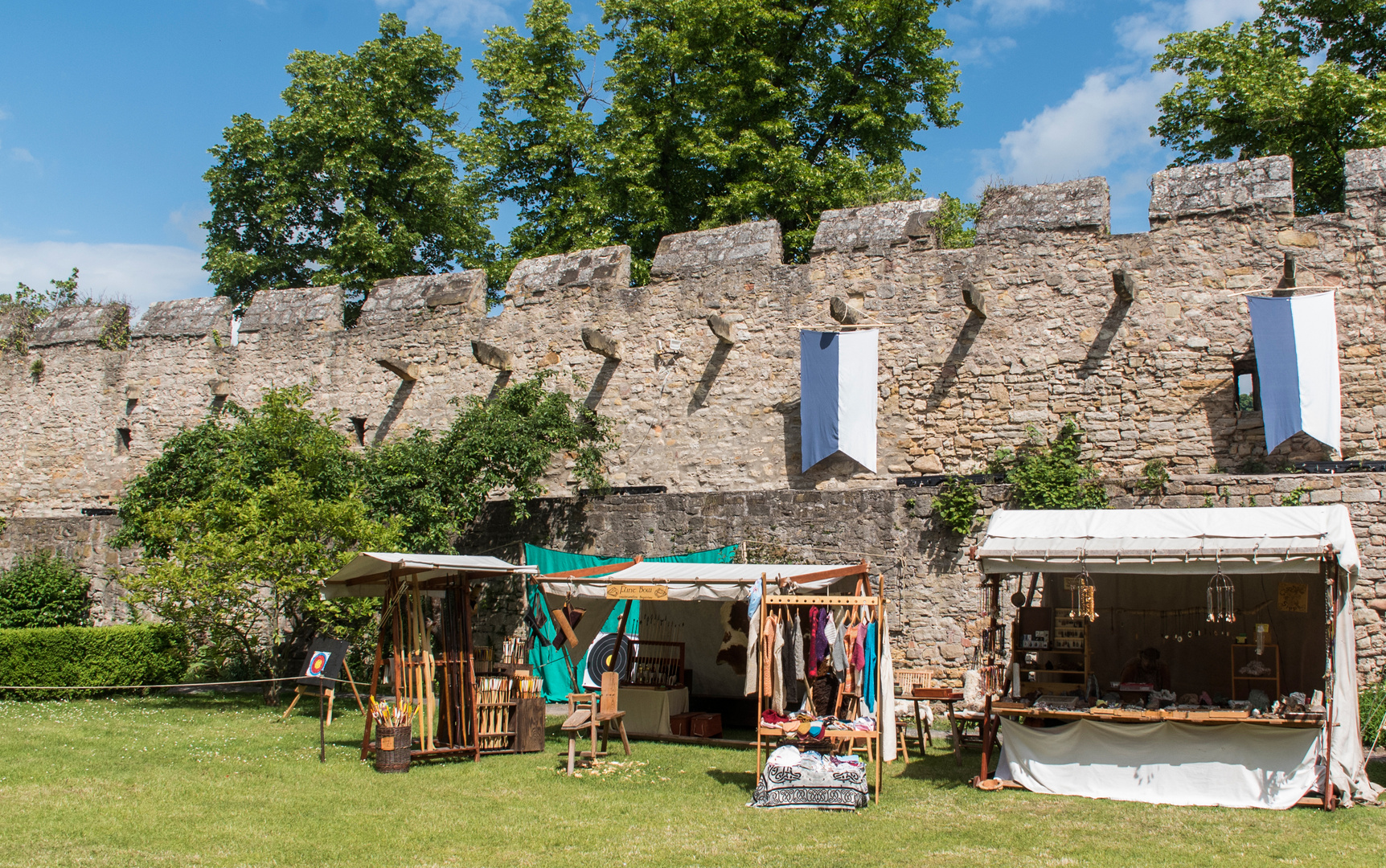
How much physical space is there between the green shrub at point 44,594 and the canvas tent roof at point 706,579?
768 cm

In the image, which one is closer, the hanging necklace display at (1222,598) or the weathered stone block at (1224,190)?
the hanging necklace display at (1222,598)

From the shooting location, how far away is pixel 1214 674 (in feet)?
28.3

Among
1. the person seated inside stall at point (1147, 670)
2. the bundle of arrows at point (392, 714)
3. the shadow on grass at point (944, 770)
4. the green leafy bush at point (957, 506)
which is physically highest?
the green leafy bush at point (957, 506)

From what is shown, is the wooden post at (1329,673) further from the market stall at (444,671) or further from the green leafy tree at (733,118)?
the green leafy tree at (733,118)

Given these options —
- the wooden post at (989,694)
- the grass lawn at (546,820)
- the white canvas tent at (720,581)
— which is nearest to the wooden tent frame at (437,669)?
the grass lawn at (546,820)

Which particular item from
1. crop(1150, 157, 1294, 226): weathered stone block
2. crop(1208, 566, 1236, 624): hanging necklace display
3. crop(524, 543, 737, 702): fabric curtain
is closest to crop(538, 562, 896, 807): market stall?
crop(524, 543, 737, 702): fabric curtain

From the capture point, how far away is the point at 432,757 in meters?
8.22

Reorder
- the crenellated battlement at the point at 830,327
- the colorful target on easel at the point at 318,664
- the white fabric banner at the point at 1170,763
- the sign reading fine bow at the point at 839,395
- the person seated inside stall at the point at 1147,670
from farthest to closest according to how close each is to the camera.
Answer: the sign reading fine bow at the point at 839,395, the crenellated battlement at the point at 830,327, the colorful target on easel at the point at 318,664, the person seated inside stall at the point at 1147,670, the white fabric banner at the point at 1170,763

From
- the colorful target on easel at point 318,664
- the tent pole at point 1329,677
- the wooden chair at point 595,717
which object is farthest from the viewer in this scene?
the colorful target on easel at point 318,664

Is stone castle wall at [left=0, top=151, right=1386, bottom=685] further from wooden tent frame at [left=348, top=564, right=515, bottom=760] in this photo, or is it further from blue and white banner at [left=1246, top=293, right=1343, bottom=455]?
wooden tent frame at [left=348, top=564, right=515, bottom=760]

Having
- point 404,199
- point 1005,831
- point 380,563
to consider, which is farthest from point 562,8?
point 1005,831

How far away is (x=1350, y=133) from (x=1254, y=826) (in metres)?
11.9

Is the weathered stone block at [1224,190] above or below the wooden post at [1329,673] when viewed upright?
above

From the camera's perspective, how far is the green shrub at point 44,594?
43.3ft
